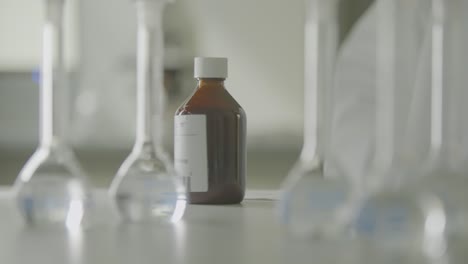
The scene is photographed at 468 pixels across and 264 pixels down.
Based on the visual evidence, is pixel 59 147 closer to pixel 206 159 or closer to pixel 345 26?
pixel 206 159

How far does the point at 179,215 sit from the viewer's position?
614 millimetres

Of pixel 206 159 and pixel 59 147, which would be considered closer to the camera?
pixel 59 147

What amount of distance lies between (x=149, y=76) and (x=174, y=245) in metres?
0.14

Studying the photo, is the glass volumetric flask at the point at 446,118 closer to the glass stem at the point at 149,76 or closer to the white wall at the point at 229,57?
the glass stem at the point at 149,76

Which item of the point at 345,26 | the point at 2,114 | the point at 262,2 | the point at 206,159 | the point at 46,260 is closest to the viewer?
the point at 46,260

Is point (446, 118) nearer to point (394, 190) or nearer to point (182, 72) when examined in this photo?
point (394, 190)

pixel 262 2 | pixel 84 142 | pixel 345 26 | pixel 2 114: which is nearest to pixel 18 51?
pixel 2 114

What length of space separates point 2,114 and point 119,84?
356 millimetres

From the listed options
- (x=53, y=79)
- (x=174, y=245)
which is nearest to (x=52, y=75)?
(x=53, y=79)

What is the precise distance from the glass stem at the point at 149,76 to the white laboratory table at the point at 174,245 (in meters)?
0.06

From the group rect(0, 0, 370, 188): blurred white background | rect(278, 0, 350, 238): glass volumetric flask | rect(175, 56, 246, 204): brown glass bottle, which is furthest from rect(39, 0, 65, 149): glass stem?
rect(0, 0, 370, 188): blurred white background

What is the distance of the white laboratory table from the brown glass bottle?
0.15 metres

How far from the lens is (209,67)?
0.80 m

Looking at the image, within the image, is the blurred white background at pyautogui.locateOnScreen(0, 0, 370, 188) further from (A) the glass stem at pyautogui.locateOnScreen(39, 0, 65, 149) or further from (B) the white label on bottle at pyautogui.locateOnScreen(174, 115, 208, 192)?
(A) the glass stem at pyautogui.locateOnScreen(39, 0, 65, 149)
